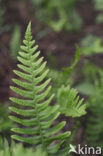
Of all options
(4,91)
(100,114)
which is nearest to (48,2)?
(4,91)

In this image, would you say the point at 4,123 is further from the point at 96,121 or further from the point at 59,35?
the point at 59,35

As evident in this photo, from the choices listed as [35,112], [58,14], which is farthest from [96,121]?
[58,14]

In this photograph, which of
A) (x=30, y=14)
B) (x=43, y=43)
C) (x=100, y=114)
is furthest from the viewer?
(x=30, y=14)

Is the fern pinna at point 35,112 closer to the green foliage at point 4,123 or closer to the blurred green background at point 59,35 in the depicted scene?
the green foliage at point 4,123

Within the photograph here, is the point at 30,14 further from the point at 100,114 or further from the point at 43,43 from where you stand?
the point at 100,114

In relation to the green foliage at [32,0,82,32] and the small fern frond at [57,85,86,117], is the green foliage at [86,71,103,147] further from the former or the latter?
the green foliage at [32,0,82,32]

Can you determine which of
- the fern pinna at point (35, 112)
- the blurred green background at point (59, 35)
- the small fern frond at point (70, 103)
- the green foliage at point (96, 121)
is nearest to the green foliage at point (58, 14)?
the blurred green background at point (59, 35)
